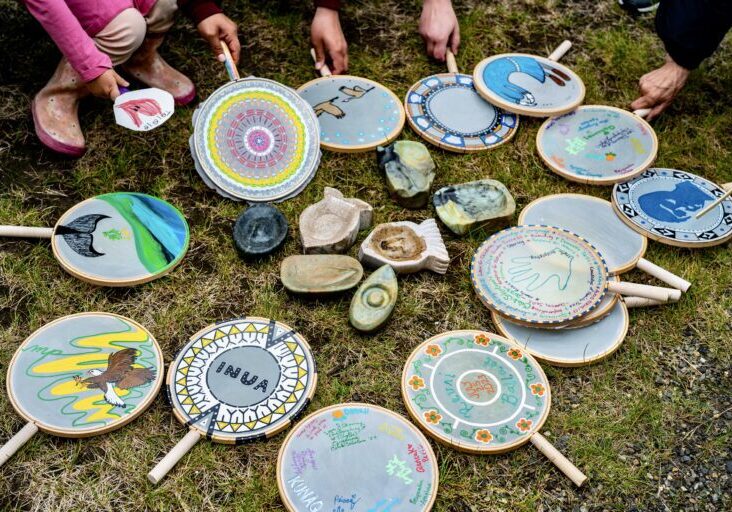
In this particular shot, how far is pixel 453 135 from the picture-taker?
3.33 metres

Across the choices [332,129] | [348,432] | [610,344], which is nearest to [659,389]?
[610,344]

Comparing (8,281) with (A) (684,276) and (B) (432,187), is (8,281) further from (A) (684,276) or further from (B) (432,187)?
(A) (684,276)

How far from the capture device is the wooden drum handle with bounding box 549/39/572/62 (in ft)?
12.4

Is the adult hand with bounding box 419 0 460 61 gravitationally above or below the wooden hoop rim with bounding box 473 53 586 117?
above

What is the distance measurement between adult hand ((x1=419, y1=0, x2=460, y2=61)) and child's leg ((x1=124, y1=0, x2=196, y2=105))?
1257 millimetres

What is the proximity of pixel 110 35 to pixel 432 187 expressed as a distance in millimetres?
1525

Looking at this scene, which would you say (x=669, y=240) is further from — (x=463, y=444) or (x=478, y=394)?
(x=463, y=444)

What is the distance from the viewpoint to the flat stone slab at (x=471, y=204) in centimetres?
296

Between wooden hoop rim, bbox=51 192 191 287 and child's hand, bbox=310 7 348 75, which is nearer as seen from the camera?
wooden hoop rim, bbox=51 192 191 287

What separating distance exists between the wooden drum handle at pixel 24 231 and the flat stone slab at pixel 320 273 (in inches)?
39.0

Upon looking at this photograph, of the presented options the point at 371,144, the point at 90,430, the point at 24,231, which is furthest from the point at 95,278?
the point at 371,144

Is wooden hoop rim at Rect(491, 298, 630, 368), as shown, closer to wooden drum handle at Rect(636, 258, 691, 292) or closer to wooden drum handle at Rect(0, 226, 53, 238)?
wooden drum handle at Rect(636, 258, 691, 292)

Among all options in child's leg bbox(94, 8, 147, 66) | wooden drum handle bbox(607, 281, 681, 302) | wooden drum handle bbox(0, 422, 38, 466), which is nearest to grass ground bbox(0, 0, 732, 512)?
wooden drum handle bbox(0, 422, 38, 466)

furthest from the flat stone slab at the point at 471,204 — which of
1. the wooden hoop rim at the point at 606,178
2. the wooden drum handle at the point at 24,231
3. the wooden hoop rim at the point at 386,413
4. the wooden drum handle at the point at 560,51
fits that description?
the wooden drum handle at the point at 24,231
